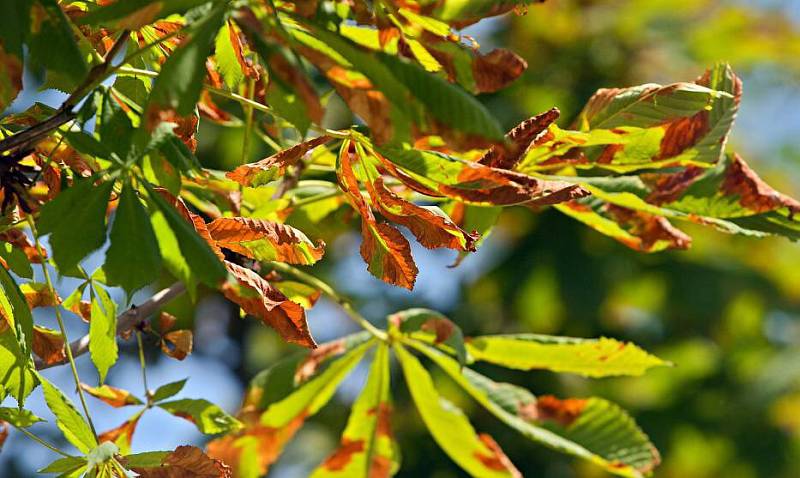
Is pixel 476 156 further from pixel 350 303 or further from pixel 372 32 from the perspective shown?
pixel 350 303

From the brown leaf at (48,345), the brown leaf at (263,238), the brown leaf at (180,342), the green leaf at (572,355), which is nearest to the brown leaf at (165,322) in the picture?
the brown leaf at (180,342)

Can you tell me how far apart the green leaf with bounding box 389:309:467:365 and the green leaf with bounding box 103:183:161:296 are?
48 centimetres

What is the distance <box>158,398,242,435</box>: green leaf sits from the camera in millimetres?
1070

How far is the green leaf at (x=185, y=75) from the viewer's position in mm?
630

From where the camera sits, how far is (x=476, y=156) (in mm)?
1021

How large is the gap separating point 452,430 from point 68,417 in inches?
21.7

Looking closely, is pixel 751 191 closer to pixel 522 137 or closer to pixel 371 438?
pixel 522 137

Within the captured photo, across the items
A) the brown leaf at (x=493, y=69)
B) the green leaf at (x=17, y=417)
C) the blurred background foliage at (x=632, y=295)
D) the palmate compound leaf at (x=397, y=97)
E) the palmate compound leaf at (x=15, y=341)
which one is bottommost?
the blurred background foliage at (x=632, y=295)

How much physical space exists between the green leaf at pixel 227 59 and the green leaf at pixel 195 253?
19cm

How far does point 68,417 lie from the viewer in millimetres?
917

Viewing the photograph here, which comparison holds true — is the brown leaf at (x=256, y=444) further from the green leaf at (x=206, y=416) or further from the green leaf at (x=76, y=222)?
the green leaf at (x=76, y=222)

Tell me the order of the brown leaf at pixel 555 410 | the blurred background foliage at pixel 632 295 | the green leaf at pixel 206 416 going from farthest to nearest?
the blurred background foliage at pixel 632 295 < the brown leaf at pixel 555 410 < the green leaf at pixel 206 416

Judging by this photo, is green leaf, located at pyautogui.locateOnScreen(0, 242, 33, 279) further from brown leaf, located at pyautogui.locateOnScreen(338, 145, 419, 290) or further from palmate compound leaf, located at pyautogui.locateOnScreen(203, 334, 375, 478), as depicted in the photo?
palmate compound leaf, located at pyautogui.locateOnScreen(203, 334, 375, 478)

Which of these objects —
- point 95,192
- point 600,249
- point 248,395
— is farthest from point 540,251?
point 95,192
